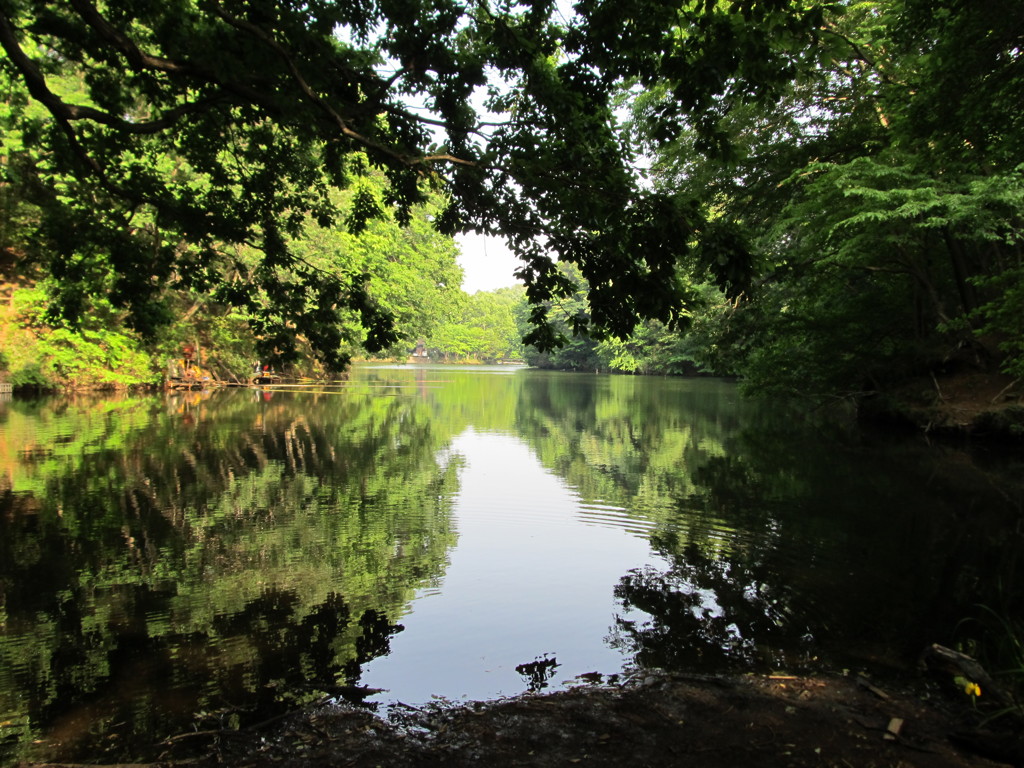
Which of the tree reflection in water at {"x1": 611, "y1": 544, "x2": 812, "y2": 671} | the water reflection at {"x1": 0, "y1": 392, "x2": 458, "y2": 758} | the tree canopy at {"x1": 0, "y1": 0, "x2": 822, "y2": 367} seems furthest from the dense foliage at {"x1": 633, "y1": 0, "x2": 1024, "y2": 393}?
the water reflection at {"x1": 0, "y1": 392, "x2": 458, "y2": 758}

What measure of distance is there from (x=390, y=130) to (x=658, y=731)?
6706 mm

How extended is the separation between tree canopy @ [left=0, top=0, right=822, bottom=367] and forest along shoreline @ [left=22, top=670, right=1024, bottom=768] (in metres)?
2.80

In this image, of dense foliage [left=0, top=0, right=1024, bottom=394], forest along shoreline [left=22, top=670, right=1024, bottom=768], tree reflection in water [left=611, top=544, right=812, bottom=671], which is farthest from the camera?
dense foliage [left=0, top=0, right=1024, bottom=394]

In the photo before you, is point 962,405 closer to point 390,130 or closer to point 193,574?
point 390,130

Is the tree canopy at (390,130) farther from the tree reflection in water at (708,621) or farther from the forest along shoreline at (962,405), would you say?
the forest along shoreline at (962,405)

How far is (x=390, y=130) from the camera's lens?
757 cm

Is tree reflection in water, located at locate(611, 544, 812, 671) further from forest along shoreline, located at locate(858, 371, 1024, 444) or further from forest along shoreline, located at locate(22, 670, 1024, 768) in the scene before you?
forest along shoreline, located at locate(858, 371, 1024, 444)

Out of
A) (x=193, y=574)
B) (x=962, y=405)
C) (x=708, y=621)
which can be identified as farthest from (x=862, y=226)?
(x=193, y=574)

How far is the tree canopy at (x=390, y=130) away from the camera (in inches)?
206

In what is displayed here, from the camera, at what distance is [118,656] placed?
180 inches

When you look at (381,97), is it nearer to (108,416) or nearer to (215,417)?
(215,417)

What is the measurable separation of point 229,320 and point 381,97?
989 inches

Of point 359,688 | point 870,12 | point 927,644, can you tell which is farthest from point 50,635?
point 870,12

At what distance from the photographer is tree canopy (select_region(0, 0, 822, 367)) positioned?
523 cm
